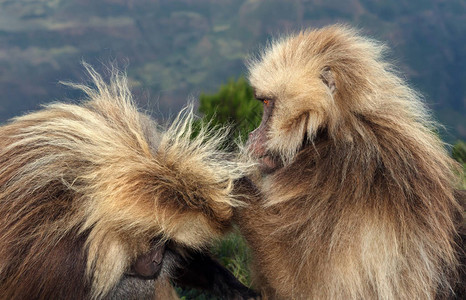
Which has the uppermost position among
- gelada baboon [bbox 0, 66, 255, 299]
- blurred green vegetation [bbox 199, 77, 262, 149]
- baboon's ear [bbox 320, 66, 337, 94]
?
baboon's ear [bbox 320, 66, 337, 94]

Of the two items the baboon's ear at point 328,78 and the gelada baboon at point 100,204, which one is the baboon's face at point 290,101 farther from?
the gelada baboon at point 100,204

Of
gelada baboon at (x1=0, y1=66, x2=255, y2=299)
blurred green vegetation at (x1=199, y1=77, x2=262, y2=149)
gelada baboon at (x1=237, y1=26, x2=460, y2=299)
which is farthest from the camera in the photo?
blurred green vegetation at (x1=199, y1=77, x2=262, y2=149)

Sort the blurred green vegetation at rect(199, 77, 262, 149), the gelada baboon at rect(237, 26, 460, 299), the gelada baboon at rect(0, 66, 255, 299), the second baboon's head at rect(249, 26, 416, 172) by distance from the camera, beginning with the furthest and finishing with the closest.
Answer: the blurred green vegetation at rect(199, 77, 262, 149) → the second baboon's head at rect(249, 26, 416, 172) → the gelada baboon at rect(237, 26, 460, 299) → the gelada baboon at rect(0, 66, 255, 299)

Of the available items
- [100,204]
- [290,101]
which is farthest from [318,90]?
[100,204]

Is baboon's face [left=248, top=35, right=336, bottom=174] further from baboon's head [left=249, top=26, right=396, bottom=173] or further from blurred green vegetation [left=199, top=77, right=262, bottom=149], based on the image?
blurred green vegetation [left=199, top=77, right=262, bottom=149]

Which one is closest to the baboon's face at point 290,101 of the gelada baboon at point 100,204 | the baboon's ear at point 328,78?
the baboon's ear at point 328,78

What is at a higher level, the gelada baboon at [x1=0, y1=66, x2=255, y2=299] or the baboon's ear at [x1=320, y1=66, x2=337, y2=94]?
the baboon's ear at [x1=320, y1=66, x2=337, y2=94]

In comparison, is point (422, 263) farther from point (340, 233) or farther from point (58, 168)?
point (58, 168)

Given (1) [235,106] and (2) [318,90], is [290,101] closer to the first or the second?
(2) [318,90]

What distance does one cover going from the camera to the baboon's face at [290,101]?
3.29 metres

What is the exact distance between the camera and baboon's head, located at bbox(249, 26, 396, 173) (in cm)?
327

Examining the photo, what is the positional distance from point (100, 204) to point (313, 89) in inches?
56.3

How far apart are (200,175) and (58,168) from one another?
30.8 inches

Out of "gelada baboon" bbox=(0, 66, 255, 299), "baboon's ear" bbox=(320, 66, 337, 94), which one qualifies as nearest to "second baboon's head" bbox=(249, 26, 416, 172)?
"baboon's ear" bbox=(320, 66, 337, 94)
